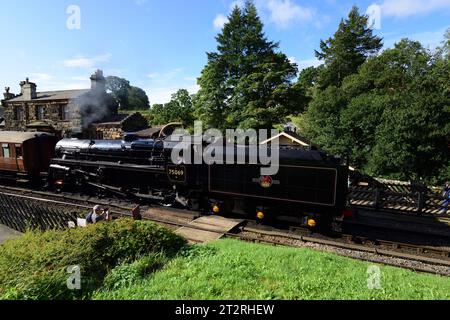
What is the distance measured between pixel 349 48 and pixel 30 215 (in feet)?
138

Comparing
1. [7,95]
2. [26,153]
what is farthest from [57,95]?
[26,153]

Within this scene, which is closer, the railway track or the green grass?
the green grass

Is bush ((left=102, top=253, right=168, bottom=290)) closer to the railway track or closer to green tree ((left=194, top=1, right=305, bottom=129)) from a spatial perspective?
the railway track

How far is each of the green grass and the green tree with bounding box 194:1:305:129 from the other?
2171 cm

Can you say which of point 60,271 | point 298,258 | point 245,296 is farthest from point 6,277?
point 298,258

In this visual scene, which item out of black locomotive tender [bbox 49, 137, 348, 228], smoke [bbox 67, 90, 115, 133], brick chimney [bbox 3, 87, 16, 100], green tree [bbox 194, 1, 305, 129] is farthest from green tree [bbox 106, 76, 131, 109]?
black locomotive tender [bbox 49, 137, 348, 228]

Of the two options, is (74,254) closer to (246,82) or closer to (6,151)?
(6,151)

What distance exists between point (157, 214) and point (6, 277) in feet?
25.5

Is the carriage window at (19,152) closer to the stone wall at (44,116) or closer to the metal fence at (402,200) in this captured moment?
the stone wall at (44,116)

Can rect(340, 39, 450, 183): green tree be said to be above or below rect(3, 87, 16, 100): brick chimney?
below

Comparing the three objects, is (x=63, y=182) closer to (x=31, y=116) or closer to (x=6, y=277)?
(x=6, y=277)

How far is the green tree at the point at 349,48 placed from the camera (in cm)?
4191

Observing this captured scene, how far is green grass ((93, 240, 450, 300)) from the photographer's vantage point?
5695 millimetres

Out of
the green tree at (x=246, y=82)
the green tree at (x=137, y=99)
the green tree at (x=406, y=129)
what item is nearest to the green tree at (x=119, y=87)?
the green tree at (x=137, y=99)
